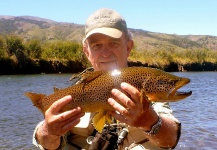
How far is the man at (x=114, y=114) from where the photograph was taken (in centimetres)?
263

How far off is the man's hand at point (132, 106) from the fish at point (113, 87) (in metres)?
0.11

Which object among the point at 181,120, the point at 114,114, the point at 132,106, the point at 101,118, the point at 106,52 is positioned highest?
the point at 106,52

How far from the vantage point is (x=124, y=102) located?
2557 millimetres

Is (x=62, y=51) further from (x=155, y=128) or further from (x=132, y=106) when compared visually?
(x=132, y=106)

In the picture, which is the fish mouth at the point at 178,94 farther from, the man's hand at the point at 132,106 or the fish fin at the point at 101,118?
the fish fin at the point at 101,118

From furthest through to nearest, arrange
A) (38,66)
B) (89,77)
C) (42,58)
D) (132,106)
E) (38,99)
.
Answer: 1. (42,58)
2. (38,66)
3. (38,99)
4. (89,77)
5. (132,106)

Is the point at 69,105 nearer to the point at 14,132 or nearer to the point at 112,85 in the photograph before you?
the point at 112,85

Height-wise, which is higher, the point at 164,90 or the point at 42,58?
the point at 164,90

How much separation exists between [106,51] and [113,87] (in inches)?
37.6

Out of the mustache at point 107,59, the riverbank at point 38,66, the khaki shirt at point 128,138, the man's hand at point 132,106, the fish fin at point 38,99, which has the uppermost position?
the mustache at point 107,59

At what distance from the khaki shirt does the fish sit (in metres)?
0.49

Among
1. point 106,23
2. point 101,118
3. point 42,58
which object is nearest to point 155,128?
point 101,118

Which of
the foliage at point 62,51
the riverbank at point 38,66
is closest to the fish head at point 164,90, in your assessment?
the riverbank at point 38,66

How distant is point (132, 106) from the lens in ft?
8.36
